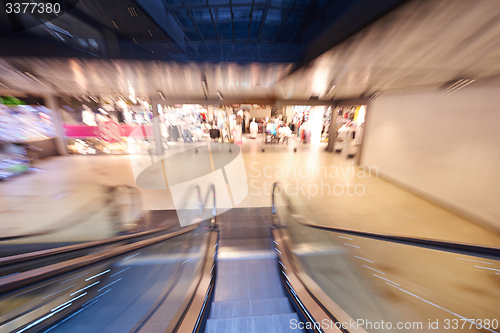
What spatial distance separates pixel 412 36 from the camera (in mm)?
2859

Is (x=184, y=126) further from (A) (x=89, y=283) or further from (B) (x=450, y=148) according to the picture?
(B) (x=450, y=148)

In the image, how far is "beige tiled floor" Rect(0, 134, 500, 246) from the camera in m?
3.83

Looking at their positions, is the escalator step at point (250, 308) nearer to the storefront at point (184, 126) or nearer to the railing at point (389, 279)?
the railing at point (389, 279)

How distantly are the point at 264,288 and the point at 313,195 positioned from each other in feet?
11.4

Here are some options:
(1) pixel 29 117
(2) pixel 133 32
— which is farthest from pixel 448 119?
(1) pixel 29 117

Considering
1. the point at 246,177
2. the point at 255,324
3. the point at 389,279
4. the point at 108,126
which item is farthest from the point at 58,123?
the point at 389,279

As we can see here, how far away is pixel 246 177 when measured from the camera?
20.9 ft

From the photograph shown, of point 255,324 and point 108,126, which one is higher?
point 108,126

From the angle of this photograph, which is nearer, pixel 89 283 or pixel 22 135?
pixel 89 283

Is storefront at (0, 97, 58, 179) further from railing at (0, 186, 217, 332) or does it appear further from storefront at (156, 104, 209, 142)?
railing at (0, 186, 217, 332)

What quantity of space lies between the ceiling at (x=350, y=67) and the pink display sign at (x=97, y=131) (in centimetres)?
167

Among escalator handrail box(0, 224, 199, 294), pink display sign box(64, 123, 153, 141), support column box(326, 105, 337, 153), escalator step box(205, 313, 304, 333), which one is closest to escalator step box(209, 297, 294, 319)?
escalator step box(205, 313, 304, 333)

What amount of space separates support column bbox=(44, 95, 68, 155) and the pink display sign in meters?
0.20

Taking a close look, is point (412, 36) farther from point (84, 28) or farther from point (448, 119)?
point (84, 28)
